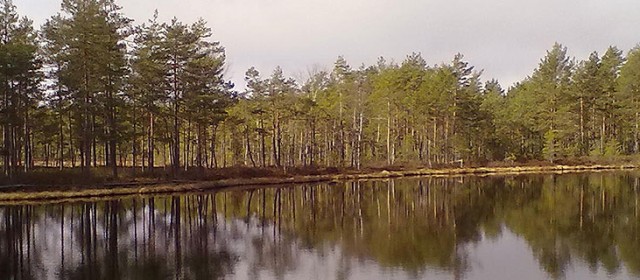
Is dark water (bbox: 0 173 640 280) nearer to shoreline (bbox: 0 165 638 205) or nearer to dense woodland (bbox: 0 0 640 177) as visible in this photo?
shoreline (bbox: 0 165 638 205)

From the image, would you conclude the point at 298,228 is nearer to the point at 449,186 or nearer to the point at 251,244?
the point at 251,244

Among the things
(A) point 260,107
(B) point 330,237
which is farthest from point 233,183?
(B) point 330,237

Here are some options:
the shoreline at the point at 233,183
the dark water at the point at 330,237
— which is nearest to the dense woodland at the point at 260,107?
the shoreline at the point at 233,183

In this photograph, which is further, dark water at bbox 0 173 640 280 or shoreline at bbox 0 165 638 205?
shoreline at bbox 0 165 638 205

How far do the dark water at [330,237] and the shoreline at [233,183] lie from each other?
2.83 metres

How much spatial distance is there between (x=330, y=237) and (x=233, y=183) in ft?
86.1

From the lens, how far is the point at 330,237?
2172 cm

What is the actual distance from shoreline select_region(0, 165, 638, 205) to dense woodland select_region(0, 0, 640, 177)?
10.4ft

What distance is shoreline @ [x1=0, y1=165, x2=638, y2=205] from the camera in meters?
35.0

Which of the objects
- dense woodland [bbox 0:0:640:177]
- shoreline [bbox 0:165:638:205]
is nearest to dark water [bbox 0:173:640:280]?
shoreline [bbox 0:165:638:205]

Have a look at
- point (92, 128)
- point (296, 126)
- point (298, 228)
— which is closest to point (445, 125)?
point (296, 126)

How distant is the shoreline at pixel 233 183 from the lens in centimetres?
3497

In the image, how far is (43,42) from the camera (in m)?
44.4

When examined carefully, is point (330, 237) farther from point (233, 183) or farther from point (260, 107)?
point (260, 107)
